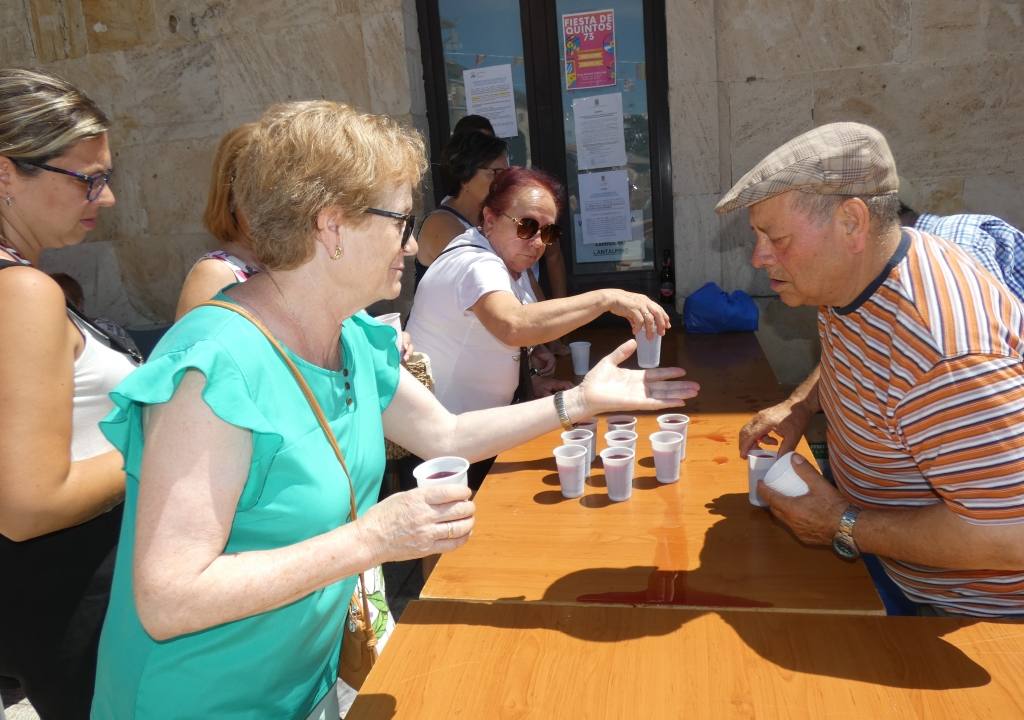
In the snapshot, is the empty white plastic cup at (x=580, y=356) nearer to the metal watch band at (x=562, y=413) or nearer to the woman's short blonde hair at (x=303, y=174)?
the metal watch band at (x=562, y=413)

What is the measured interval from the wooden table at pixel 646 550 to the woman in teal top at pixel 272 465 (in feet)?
1.37

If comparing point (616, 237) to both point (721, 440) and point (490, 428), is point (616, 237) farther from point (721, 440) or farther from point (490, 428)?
point (490, 428)

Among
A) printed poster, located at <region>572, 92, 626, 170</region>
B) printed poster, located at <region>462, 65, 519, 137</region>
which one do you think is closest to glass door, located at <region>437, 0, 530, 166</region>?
printed poster, located at <region>462, 65, 519, 137</region>

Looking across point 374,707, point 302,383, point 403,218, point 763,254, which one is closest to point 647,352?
point 763,254

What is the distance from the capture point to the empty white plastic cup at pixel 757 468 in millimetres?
2135

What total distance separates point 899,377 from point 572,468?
3.06ft

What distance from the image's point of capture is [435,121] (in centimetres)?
545

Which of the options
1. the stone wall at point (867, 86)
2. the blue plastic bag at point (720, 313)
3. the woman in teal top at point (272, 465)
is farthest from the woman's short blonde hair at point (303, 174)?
the stone wall at point (867, 86)

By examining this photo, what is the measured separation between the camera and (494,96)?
532 centimetres

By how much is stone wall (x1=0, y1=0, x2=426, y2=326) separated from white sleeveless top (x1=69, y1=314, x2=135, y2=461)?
3.73m

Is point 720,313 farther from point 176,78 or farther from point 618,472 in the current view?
point 176,78

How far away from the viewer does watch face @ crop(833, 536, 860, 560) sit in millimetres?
1799

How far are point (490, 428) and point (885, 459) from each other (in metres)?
0.98

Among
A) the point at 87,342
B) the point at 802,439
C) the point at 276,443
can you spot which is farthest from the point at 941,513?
the point at 87,342
